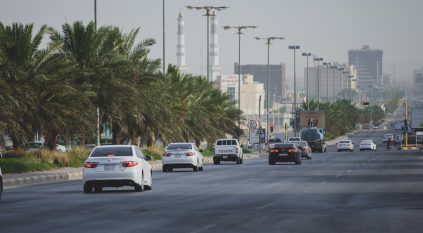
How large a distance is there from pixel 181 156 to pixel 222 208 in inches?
1207

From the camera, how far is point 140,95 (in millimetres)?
66062

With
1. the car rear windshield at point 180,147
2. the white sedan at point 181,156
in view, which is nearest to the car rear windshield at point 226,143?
the white sedan at point 181,156

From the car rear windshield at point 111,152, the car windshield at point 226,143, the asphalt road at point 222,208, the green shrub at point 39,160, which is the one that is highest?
the car windshield at point 226,143

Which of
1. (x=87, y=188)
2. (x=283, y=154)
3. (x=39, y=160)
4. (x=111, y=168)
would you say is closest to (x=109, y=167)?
(x=111, y=168)

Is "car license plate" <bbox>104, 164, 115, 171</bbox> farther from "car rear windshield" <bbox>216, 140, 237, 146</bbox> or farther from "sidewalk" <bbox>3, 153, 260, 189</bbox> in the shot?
"car rear windshield" <bbox>216, 140, 237, 146</bbox>

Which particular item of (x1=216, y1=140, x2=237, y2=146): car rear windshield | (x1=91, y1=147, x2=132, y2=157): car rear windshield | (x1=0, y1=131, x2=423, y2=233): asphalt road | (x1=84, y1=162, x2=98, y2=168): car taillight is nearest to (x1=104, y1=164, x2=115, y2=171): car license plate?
(x1=84, y1=162, x2=98, y2=168): car taillight

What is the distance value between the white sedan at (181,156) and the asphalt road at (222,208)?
49.8ft

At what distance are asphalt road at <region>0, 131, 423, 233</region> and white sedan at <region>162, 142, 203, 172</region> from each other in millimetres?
15173

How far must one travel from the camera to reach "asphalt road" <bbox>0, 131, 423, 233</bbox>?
2091 centimetres

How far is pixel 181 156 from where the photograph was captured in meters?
57.1

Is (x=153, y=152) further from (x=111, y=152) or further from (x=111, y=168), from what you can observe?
(x=111, y=168)

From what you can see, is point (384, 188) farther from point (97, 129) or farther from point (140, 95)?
point (140, 95)

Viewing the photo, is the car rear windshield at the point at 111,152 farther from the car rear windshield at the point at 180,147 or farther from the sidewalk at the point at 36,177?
the car rear windshield at the point at 180,147

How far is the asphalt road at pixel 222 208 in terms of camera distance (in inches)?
823
